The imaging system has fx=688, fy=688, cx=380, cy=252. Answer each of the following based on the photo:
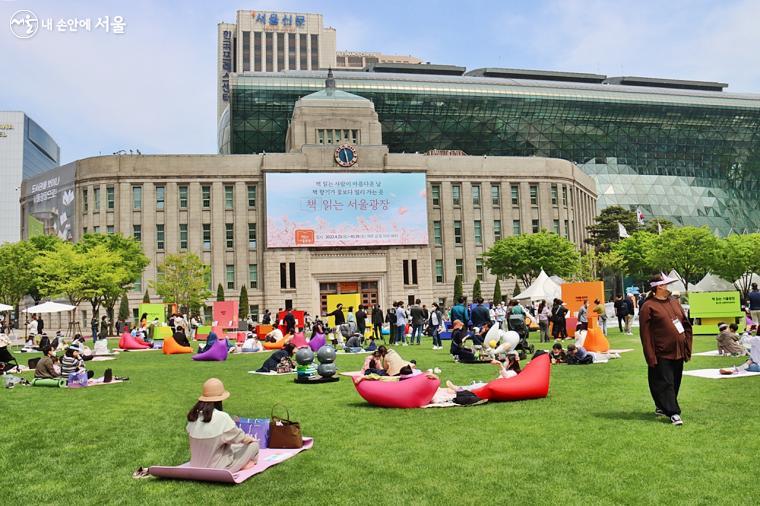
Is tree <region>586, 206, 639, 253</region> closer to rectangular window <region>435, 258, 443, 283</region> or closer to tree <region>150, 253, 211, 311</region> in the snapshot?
rectangular window <region>435, 258, 443, 283</region>

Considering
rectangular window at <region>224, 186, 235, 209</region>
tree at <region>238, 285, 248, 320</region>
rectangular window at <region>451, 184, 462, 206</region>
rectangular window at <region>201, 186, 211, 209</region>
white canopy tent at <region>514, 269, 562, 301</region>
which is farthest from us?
rectangular window at <region>451, 184, 462, 206</region>

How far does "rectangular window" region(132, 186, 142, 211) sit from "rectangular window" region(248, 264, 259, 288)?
11684 millimetres

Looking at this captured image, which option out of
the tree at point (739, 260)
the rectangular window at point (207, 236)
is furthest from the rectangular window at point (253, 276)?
the tree at point (739, 260)

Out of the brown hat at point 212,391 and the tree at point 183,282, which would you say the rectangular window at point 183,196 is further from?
the brown hat at point 212,391

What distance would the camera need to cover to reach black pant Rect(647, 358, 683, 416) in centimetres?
1009

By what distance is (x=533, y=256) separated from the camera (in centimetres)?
5984

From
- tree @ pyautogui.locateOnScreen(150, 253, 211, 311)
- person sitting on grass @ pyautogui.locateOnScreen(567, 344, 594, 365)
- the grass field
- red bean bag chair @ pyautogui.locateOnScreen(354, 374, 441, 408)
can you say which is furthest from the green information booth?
tree @ pyautogui.locateOnScreen(150, 253, 211, 311)

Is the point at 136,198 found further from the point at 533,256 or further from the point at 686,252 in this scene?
the point at 686,252

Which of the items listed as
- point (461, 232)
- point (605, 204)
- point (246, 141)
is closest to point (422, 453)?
point (461, 232)

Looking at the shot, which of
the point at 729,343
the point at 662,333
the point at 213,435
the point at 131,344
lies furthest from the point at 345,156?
the point at 213,435

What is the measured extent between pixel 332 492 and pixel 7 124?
189634mm

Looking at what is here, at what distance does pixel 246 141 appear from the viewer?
→ 275 feet

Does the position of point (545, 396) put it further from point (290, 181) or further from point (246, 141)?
point (246, 141)

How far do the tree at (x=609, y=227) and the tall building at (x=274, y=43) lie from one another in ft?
291
